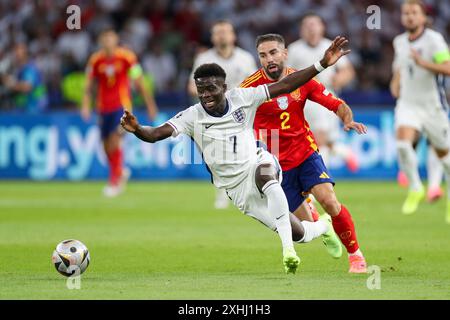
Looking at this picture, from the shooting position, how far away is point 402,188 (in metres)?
19.4

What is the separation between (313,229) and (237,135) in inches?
41.6

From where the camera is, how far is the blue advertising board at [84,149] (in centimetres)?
2116

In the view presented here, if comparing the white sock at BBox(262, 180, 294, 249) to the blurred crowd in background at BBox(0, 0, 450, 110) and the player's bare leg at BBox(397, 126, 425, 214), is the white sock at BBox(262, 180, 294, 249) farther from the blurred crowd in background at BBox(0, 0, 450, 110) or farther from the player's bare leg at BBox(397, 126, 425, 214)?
the blurred crowd in background at BBox(0, 0, 450, 110)

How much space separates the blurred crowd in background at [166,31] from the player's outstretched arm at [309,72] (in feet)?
45.2

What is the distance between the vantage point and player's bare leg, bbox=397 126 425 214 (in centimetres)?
1439

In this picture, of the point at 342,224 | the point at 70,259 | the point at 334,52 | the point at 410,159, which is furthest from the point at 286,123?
the point at 410,159

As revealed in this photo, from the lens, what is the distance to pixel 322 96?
937 cm

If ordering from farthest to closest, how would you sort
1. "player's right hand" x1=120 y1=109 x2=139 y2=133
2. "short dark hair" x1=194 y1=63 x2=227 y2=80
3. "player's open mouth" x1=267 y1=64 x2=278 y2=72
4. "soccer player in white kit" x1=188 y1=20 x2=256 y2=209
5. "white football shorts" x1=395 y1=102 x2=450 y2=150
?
1. "soccer player in white kit" x1=188 y1=20 x2=256 y2=209
2. "white football shorts" x1=395 y1=102 x2=450 y2=150
3. "player's open mouth" x1=267 y1=64 x2=278 y2=72
4. "short dark hair" x1=194 y1=63 x2=227 y2=80
5. "player's right hand" x1=120 y1=109 x2=139 y2=133

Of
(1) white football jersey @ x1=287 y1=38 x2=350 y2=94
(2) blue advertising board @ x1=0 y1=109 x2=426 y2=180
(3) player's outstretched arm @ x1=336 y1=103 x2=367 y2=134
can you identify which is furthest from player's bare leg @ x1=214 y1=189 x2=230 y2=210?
(3) player's outstretched arm @ x1=336 y1=103 x2=367 y2=134

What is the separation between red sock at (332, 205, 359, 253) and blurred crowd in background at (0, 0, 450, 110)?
1357cm

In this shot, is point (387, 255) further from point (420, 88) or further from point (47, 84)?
point (47, 84)

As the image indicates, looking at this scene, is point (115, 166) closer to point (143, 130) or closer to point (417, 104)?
point (417, 104)

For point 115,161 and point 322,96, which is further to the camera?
point 115,161

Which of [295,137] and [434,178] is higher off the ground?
[295,137]
